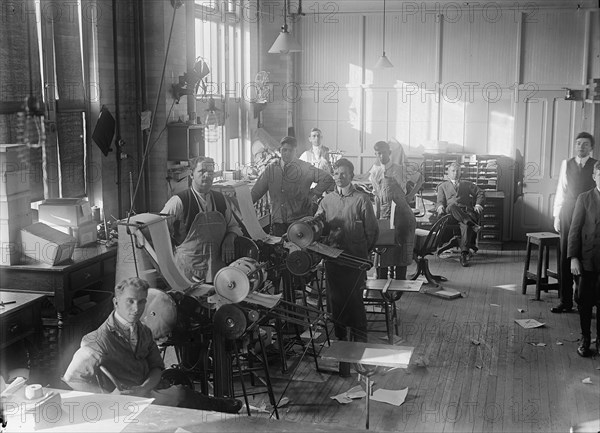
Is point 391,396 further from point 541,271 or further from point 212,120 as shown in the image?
point 212,120

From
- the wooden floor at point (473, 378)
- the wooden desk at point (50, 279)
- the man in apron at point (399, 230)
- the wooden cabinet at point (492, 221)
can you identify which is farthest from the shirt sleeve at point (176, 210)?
the wooden cabinet at point (492, 221)

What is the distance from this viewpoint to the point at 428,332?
7504 millimetres

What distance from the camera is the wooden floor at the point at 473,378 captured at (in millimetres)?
5465

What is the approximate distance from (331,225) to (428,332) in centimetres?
181

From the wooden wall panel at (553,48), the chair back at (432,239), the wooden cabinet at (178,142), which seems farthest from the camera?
the wooden wall panel at (553,48)

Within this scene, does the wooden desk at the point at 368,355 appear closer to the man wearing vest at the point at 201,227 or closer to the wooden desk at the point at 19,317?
the man wearing vest at the point at 201,227

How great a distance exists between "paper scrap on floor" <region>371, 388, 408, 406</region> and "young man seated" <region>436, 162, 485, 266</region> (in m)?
4.29

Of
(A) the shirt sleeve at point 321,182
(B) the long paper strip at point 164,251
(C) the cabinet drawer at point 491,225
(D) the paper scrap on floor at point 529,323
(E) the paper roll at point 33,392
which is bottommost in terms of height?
(D) the paper scrap on floor at point 529,323

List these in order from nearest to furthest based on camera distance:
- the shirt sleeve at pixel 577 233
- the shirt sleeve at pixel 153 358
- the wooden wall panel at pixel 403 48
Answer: the shirt sleeve at pixel 153 358 < the shirt sleeve at pixel 577 233 < the wooden wall panel at pixel 403 48

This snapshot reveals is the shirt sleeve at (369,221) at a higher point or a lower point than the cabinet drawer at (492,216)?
higher

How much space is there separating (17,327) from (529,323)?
5.01 metres

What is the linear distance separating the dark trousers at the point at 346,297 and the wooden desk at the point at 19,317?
234cm

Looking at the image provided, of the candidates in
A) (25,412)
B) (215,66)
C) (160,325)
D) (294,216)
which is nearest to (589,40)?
(215,66)

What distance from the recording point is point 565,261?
7777 mm
